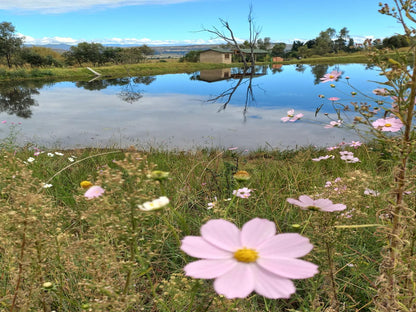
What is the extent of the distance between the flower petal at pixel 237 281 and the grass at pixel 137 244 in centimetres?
11

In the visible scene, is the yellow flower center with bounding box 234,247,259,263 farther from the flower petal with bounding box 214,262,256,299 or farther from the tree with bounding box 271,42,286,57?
the tree with bounding box 271,42,286,57

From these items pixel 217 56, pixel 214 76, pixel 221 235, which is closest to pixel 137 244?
pixel 221 235

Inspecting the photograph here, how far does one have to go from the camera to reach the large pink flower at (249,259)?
30cm

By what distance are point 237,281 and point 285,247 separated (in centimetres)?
8

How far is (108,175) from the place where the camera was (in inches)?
23.1

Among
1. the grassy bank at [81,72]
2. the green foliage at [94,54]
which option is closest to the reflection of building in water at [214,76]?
the grassy bank at [81,72]

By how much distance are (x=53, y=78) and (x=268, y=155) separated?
89.7ft

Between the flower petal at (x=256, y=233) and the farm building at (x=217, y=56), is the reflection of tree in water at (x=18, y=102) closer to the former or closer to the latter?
the flower petal at (x=256, y=233)

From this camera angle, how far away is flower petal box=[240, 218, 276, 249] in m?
0.39

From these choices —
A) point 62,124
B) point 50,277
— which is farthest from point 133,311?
point 62,124

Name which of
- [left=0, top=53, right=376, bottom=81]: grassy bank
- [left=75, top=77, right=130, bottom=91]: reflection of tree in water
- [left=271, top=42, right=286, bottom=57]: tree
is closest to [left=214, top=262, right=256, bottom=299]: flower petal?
[left=0, top=53, right=376, bottom=81]: grassy bank

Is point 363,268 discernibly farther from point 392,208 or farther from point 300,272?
point 300,272

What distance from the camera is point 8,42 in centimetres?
2941

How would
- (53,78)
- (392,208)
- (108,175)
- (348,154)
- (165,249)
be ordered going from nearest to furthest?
(108,175), (392,208), (165,249), (348,154), (53,78)
